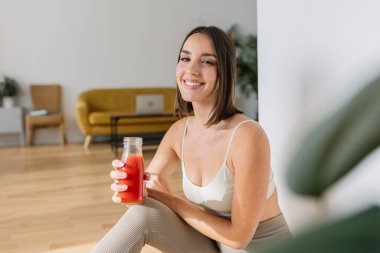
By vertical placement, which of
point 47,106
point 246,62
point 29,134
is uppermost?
point 246,62

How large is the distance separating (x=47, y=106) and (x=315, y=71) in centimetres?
635

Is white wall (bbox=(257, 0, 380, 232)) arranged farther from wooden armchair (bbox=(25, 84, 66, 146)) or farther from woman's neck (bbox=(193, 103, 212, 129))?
wooden armchair (bbox=(25, 84, 66, 146))

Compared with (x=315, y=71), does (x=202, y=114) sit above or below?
below

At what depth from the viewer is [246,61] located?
7.26 meters

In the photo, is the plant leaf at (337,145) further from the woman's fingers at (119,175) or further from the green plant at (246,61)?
the green plant at (246,61)

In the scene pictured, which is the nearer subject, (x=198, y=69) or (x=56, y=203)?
(x=198, y=69)

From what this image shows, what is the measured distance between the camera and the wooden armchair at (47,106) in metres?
5.96

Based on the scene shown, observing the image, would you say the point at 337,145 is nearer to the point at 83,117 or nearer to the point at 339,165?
the point at 339,165

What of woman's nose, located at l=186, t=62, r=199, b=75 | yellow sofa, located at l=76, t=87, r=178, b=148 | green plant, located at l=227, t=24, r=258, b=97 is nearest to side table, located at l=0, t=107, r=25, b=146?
yellow sofa, located at l=76, t=87, r=178, b=148

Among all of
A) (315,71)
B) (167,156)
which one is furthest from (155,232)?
(315,71)

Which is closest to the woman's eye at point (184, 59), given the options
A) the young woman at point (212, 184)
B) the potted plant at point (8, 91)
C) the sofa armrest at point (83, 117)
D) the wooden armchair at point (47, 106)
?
the young woman at point (212, 184)

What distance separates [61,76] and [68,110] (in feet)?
1.62

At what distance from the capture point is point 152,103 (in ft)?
17.1

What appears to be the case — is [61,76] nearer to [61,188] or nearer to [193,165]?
[61,188]
